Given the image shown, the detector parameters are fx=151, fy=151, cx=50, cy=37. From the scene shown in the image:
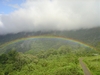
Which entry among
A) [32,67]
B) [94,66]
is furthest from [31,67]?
[94,66]

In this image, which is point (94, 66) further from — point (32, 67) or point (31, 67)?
point (31, 67)

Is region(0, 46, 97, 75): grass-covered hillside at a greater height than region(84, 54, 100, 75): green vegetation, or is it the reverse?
region(0, 46, 97, 75): grass-covered hillside

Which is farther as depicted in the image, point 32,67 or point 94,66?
point 94,66

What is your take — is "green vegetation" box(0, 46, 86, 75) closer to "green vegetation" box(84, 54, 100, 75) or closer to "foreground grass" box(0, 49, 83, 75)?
"foreground grass" box(0, 49, 83, 75)

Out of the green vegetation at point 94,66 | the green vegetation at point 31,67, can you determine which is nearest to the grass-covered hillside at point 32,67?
the green vegetation at point 31,67

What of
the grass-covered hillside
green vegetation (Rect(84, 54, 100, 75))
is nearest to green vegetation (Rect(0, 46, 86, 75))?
the grass-covered hillside

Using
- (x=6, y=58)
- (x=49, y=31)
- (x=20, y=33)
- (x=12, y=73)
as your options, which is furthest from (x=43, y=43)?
(x=12, y=73)

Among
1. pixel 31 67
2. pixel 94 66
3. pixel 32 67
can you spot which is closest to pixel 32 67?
pixel 32 67

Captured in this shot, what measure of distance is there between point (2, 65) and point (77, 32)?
8191cm

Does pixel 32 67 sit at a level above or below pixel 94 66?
above

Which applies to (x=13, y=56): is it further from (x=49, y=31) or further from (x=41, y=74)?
(x=49, y=31)

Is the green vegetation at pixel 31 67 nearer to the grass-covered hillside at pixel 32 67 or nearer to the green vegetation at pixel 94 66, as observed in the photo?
the grass-covered hillside at pixel 32 67

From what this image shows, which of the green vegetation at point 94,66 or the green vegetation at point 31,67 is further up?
the green vegetation at point 31,67

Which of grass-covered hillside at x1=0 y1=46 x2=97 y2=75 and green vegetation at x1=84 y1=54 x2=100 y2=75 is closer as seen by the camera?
grass-covered hillside at x1=0 y1=46 x2=97 y2=75
